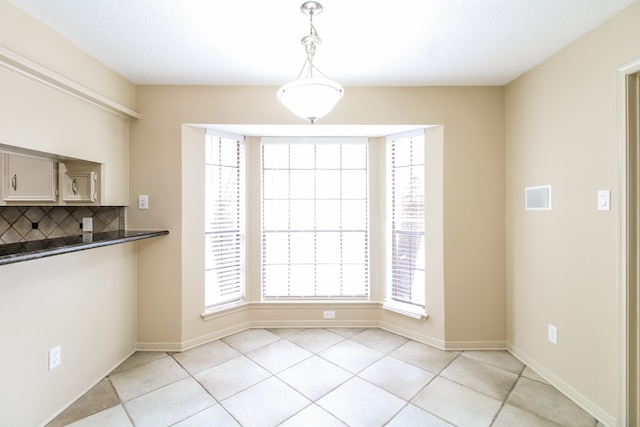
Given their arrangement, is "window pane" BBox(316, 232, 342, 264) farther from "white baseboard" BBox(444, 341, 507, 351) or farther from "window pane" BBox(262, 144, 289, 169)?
"white baseboard" BBox(444, 341, 507, 351)

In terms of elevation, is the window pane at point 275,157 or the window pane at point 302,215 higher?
the window pane at point 275,157

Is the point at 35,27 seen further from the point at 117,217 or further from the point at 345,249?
the point at 345,249

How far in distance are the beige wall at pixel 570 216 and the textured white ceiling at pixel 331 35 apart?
0.22 metres

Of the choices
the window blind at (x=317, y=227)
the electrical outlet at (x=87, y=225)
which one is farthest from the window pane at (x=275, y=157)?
the electrical outlet at (x=87, y=225)

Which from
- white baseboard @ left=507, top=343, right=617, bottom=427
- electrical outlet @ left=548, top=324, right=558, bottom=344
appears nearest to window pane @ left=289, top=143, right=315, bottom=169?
electrical outlet @ left=548, top=324, right=558, bottom=344

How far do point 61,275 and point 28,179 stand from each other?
662mm

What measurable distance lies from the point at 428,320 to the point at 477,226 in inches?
41.1

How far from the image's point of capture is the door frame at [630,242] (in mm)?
1690

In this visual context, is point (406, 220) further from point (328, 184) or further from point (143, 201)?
point (143, 201)

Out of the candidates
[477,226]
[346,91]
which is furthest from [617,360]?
[346,91]

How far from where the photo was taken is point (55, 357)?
191 cm

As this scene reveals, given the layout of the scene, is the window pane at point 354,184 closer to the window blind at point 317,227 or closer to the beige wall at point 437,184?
the window blind at point 317,227

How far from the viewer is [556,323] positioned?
7.24 feet

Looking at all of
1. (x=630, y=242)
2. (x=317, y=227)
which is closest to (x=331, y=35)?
(x=317, y=227)
